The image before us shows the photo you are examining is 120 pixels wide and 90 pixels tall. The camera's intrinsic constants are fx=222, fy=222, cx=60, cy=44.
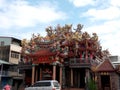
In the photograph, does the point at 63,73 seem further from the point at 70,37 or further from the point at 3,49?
the point at 3,49

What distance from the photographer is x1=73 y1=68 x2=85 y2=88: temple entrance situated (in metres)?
36.9

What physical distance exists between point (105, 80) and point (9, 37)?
2634 centimetres

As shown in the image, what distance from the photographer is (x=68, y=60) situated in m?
35.9

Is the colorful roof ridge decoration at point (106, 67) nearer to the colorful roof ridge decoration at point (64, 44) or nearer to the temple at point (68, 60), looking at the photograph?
the temple at point (68, 60)

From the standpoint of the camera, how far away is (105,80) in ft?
115

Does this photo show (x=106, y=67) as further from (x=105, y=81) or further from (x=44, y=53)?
(x=44, y=53)

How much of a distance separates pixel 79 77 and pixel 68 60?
379 centimetres

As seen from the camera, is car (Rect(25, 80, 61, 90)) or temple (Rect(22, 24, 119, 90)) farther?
temple (Rect(22, 24, 119, 90))

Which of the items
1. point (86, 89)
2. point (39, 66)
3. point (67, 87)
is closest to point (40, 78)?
point (39, 66)

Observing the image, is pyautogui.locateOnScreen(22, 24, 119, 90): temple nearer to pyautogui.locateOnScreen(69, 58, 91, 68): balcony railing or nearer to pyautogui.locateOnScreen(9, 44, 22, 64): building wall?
pyautogui.locateOnScreen(69, 58, 91, 68): balcony railing

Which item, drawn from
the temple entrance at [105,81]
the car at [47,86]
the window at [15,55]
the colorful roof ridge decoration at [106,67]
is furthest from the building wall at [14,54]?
the car at [47,86]

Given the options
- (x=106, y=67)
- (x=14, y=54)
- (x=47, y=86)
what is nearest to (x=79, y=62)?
(x=106, y=67)

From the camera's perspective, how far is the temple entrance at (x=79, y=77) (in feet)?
121

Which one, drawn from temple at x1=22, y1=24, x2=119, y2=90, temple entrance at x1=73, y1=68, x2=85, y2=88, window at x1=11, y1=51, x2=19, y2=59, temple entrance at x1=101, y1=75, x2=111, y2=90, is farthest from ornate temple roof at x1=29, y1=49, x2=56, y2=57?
window at x1=11, y1=51, x2=19, y2=59
